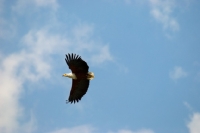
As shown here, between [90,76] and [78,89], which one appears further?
[78,89]

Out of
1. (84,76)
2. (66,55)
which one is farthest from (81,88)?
(66,55)

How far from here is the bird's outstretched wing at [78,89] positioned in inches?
1094

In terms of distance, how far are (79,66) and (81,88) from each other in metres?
2.06

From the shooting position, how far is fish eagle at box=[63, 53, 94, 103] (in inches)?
1049

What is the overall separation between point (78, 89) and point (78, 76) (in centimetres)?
126

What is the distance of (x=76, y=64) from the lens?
26797mm

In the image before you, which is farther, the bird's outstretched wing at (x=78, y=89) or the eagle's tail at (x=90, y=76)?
the bird's outstretched wing at (x=78, y=89)

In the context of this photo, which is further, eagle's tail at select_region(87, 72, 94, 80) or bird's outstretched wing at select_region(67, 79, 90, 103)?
bird's outstretched wing at select_region(67, 79, 90, 103)

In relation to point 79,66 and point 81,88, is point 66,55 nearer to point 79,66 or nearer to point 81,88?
point 79,66

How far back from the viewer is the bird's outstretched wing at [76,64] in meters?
26.5

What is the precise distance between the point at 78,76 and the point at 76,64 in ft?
3.55

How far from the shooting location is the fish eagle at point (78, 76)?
1049 inches

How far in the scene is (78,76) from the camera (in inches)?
1081

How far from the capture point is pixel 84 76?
27.4 metres
